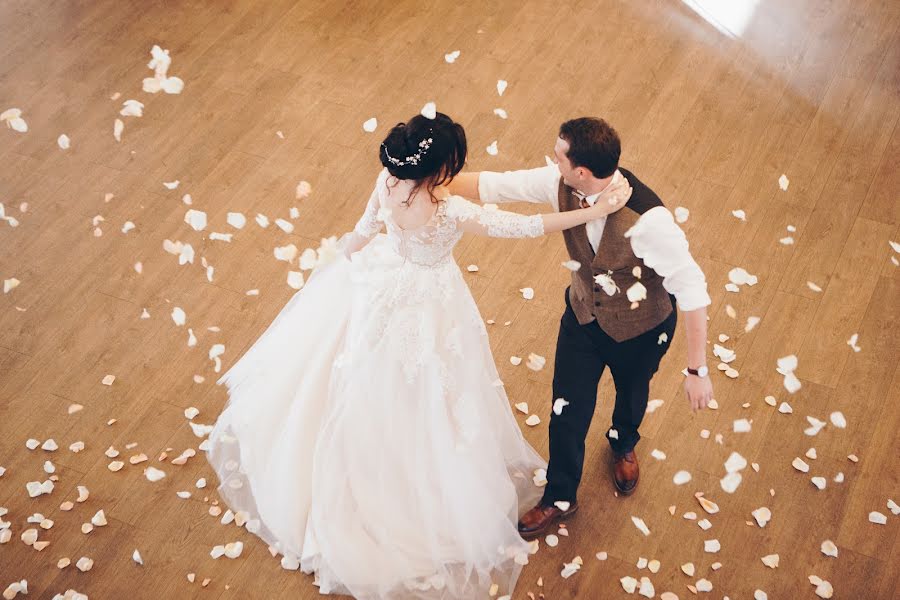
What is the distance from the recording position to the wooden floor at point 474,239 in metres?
2.85

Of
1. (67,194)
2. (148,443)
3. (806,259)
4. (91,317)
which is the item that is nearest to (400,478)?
(148,443)

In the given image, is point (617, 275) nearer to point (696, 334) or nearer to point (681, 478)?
point (696, 334)

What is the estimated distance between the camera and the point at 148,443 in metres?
3.10

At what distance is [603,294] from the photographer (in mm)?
2395

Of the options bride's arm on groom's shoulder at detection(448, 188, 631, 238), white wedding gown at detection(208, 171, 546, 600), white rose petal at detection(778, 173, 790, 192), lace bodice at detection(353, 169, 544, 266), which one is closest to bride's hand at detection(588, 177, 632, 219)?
bride's arm on groom's shoulder at detection(448, 188, 631, 238)

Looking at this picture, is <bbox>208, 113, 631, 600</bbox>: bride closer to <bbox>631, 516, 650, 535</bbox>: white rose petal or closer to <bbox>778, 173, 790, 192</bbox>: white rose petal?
<bbox>631, 516, 650, 535</bbox>: white rose petal

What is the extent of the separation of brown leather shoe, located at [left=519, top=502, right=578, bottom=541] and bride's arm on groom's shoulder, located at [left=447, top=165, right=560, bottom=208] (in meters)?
0.93

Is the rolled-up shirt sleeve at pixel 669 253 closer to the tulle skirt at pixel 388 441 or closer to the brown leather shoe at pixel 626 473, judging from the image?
the tulle skirt at pixel 388 441

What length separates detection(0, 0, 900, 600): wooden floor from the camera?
285 centimetres

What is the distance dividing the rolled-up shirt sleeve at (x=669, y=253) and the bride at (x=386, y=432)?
0.47m

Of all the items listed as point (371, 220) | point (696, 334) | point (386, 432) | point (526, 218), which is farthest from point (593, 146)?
point (386, 432)

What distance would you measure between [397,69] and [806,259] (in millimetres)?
2016

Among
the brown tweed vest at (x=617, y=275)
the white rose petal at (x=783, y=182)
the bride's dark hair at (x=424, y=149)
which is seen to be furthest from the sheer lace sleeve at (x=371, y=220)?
the white rose petal at (x=783, y=182)

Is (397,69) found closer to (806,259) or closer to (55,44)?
(55,44)
